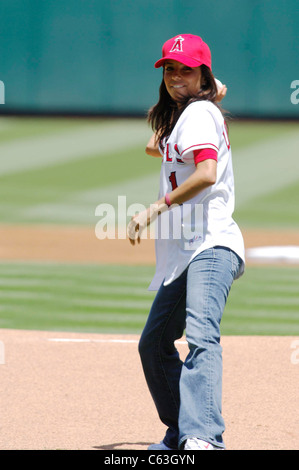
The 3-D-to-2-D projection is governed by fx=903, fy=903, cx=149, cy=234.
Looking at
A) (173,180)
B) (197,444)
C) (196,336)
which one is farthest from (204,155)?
(197,444)

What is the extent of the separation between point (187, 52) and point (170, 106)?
367mm

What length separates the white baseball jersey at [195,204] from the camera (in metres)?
4.20

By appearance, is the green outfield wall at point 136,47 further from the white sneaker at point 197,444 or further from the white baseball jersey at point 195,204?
the white sneaker at point 197,444

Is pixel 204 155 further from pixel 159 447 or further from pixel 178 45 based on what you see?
pixel 159 447

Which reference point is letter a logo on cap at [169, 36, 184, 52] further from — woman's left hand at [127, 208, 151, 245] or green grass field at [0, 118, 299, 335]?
green grass field at [0, 118, 299, 335]

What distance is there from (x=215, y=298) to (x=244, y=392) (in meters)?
1.88

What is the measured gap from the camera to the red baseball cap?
4258mm

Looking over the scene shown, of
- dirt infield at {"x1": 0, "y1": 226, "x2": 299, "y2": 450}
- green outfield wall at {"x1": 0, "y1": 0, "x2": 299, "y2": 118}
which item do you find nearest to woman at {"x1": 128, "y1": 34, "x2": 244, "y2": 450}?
dirt infield at {"x1": 0, "y1": 226, "x2": 299, "y2": 450}

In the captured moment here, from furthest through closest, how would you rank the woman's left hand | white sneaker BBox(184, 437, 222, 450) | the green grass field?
the green grass field → the woman's left hand → white sneaker BBox(184, 437, 222, 450)

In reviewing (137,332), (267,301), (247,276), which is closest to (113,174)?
(247,276)

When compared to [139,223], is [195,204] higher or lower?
higher

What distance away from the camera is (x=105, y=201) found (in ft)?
58.3

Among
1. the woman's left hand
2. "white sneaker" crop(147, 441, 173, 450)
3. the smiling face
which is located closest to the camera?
the woman's left hand

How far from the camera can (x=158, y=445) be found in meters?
4.52
